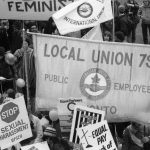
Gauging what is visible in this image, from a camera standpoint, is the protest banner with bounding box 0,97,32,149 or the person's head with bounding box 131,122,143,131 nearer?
the protest banner with bounding box 0,97,32,149

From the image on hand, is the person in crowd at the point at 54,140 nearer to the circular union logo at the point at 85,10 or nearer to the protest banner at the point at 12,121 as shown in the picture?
the protest banner at the point at 12,121

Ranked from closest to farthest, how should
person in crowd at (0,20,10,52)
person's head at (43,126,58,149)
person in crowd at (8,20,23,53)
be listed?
person's head at (43,126,58,149)
person in crowd at (8,20,23,53)
person in crowd at (0,20,10,52)

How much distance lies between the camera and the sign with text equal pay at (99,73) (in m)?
8.51

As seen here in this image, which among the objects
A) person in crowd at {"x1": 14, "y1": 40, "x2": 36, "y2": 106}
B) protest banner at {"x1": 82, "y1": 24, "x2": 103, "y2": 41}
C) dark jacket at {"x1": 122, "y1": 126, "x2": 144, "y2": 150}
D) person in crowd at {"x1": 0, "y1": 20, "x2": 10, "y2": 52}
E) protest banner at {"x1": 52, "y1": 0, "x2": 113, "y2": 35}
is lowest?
dark jacket at {"x1": 122, "y1": 126, "x2": 144, "y2": 150}

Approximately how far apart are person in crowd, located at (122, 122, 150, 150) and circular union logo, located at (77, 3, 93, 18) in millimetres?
1867

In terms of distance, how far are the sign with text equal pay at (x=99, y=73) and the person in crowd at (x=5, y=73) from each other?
6.56 feet

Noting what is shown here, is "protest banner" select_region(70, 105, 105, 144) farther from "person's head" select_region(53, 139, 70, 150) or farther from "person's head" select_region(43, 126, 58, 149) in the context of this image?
"person's head" select_region(43, 126, 58, 149)

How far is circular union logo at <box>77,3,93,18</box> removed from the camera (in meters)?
9.09

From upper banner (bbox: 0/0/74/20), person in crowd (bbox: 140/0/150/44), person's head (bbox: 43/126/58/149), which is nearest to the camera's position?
person's head (bbox: 43/126/58/149)

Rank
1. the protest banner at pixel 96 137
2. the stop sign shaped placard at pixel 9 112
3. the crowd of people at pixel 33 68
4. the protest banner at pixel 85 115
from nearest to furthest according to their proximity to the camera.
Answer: the protest banner at pixel 96 137, the protest banner at pixel 85 115, the stop sign shaped placard at pixel 9 112, the crowd of people at pixel 33 68

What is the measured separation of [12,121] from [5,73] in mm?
2766

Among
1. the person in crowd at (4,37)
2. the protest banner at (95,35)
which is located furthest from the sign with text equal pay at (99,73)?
the person in crowd at (4,37)

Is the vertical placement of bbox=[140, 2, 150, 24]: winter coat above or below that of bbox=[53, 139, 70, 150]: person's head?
above

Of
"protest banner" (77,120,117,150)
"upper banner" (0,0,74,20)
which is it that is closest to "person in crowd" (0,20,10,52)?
"upper banner" (0,0,74,20)
